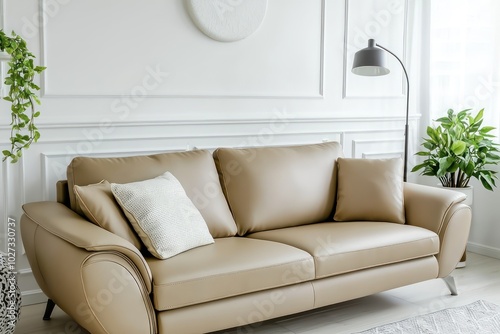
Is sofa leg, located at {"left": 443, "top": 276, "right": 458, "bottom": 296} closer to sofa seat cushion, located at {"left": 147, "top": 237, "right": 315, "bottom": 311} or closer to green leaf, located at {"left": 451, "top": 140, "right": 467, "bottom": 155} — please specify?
green leaf, located at {"left": 451, "top": 140, "right": 467, "bottom": 155}

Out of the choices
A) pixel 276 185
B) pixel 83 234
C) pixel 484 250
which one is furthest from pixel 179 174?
pixel 484 250

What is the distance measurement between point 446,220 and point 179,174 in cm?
146

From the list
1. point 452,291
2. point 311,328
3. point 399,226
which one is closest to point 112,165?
point 311,328

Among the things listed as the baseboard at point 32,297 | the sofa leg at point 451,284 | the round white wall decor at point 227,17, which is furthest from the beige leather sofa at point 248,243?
the round white wall decor at point 227,17

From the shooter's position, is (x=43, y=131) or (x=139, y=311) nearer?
(x=139, y=311)

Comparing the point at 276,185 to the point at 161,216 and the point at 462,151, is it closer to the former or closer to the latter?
the point at 161,216

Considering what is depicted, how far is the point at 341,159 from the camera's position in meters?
3.75

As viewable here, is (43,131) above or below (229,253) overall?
above

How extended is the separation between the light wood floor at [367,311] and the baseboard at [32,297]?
0.12 ft

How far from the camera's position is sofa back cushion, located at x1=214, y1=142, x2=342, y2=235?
134 inches

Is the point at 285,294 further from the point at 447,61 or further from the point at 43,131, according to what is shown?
the point at 447,61

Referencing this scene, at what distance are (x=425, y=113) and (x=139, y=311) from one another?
10.1ft

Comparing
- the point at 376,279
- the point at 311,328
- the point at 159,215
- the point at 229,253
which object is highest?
the point at 159,215

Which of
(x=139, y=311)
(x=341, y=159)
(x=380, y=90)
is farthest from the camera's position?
(x=380, y=90)
